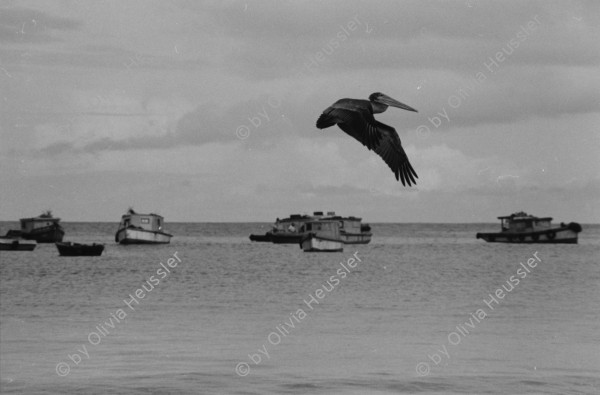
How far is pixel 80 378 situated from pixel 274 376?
16.7 ft

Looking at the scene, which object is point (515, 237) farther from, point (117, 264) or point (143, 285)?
point (143, 285)

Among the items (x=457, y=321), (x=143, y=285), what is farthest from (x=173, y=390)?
(x=143, y=285)

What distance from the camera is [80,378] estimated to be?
25625 mm

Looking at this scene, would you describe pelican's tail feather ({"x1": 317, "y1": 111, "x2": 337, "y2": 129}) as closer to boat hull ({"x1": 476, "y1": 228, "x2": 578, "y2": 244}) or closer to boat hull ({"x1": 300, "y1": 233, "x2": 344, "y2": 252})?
boat hull ({"x1": 300, "y1": 233, "x2": 344, "y2": 252})

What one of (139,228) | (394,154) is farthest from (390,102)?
(139,228)

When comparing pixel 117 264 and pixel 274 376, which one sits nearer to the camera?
pixel 274 376

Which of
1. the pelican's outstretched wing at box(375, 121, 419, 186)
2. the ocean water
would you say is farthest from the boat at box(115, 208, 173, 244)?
the pelican's outstretched wing at box(375, 121, 419, 186)

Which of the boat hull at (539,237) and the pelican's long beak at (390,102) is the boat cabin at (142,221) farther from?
the pelican's long beak at (390,102)

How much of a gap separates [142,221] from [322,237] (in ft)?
70.2

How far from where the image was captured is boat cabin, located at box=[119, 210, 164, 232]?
9917cm

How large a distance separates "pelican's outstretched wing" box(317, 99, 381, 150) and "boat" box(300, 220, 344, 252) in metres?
81.0

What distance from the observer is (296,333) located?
113 feet

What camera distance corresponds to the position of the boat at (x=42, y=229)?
107m

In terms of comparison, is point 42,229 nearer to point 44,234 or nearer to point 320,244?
point 44,234
